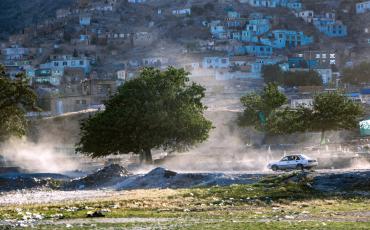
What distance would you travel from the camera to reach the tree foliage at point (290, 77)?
154 m

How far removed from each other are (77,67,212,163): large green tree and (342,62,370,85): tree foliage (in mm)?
99310

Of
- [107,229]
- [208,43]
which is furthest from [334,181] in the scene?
[208,43]

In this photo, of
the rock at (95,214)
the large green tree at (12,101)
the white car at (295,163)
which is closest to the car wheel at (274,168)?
the white car at (295,163)

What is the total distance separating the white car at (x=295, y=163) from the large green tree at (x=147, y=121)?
1331 cm

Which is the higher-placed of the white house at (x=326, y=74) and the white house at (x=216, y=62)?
the white house at (x=216, y=62)

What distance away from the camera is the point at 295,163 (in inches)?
1882

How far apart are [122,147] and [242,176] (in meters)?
22.9

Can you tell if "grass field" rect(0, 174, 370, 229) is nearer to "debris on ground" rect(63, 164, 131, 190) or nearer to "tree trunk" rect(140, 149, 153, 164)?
"debris on ground" rect(63, 164, 131, 190)

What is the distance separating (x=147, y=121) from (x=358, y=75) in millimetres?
105850

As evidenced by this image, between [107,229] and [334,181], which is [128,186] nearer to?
[334,181]

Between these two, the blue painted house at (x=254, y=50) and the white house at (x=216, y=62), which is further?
the blue painted house at (x=254, y=50)

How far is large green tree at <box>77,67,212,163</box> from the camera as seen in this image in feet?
195

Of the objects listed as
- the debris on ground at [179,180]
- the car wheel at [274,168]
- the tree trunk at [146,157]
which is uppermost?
the debris on ground at [179,180]

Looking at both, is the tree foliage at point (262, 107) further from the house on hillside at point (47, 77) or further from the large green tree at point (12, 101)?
the house on hillside at point (47, 77)
